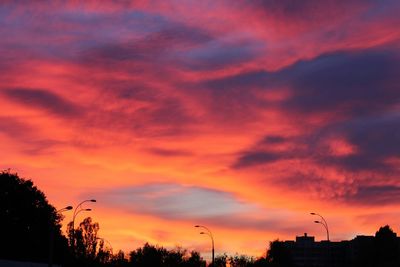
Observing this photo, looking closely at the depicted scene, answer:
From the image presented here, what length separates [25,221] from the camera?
375ft

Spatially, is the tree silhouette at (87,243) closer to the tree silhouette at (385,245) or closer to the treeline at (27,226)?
the treeline at (27,226)

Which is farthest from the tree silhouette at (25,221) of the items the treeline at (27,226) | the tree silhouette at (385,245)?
the tree silhouette at (385,245)

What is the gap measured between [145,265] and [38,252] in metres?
89.2

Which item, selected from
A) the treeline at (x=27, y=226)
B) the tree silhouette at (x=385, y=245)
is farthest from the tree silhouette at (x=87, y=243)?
the tree silhouette at (x=385, y=245)

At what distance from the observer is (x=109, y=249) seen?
15388 cm

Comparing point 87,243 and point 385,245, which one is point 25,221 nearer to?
point 87,243

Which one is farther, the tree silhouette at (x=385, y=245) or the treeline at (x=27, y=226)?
the tree silhouette at (x=385, y=245)

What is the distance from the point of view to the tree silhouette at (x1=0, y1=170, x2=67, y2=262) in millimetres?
110500

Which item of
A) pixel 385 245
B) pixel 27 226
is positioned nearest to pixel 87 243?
pixel 27 226

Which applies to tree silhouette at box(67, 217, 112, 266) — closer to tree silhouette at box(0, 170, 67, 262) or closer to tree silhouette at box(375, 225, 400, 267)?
tree silhouette at box(0, 170, 67, 262)

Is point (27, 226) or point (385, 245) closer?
point (27, 226)

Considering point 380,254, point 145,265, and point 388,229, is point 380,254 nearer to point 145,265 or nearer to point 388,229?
point 388,229

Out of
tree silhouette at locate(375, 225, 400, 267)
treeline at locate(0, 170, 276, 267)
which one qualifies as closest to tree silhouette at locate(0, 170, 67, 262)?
treeline at locate(0, 170, 276, 267)

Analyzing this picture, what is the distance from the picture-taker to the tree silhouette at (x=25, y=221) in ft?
363
